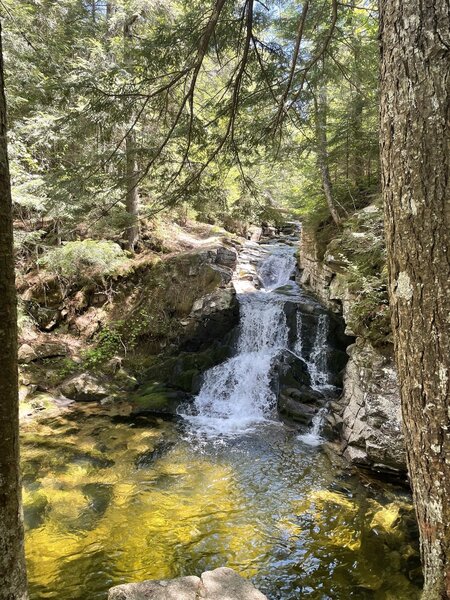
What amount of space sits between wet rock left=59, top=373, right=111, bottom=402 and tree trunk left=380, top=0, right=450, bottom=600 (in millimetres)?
9723

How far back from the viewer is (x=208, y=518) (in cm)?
551

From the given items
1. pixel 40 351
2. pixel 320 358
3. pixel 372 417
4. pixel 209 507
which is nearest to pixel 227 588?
pixel 209 507

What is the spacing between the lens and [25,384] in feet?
32.5

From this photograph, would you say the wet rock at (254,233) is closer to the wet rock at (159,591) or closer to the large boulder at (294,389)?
the large boulder at (294,389)

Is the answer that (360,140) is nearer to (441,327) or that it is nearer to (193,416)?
(193,416)

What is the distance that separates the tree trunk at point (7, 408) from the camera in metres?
1.55

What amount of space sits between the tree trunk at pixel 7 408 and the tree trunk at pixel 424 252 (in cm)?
161

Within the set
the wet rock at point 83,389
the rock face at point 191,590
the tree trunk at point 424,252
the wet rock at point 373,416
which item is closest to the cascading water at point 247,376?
the wet rock at point 373,416

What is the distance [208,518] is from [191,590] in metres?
2.53

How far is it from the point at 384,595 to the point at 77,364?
9362 millimetres

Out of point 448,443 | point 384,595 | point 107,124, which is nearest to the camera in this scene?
point 448,443

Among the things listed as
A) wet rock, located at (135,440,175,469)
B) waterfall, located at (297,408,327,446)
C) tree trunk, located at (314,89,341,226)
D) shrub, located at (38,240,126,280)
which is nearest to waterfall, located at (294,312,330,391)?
waterfall, located at (297,408,327,446)

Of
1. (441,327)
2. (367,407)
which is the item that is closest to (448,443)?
(441,327)

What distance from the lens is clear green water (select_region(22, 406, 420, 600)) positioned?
441 cm
